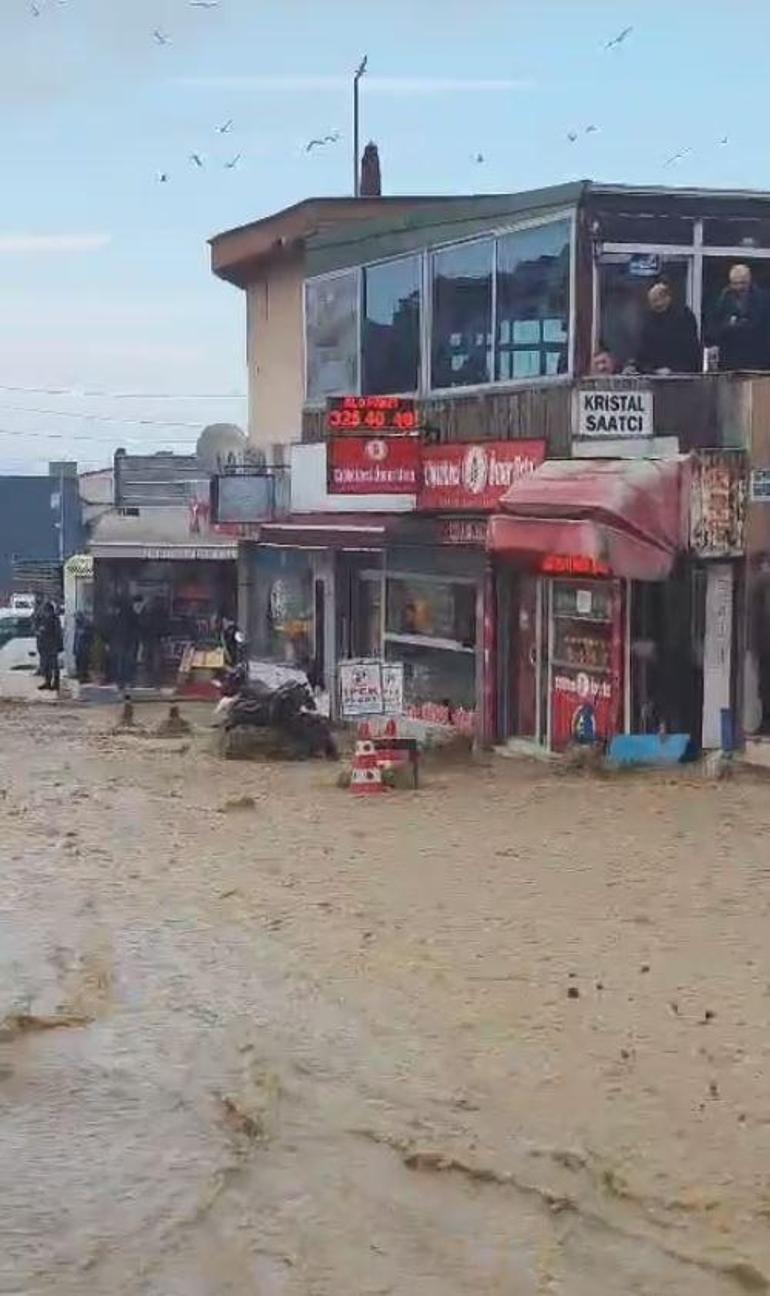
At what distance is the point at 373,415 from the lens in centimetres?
2225

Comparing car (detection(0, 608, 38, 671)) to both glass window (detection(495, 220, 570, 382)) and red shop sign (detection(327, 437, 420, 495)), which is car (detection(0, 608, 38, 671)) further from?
glass window (detection(495, 220, 570, 382))

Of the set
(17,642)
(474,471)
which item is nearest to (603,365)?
(474,471)

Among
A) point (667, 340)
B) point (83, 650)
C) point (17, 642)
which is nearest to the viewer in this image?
point (667, 340)

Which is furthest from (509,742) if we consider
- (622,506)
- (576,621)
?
(622,506)

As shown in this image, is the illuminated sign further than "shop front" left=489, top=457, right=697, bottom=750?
Yes

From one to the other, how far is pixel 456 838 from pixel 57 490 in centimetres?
6636

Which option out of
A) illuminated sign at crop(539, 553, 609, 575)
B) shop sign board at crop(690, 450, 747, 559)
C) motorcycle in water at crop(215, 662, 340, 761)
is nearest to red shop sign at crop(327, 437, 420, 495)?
motorcycle in water at crop(215, 662, 340, 761)

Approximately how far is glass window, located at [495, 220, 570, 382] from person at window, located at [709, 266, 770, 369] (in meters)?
1.50

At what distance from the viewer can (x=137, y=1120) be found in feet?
27.8

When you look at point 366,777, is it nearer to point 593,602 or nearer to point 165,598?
point 593,602

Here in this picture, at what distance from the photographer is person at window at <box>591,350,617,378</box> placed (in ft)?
63.0

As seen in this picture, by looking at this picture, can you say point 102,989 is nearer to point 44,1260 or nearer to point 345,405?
point 44,1260

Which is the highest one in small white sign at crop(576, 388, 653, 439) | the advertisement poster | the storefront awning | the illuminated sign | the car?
small white sign at crop(576, 388, 653, 439)

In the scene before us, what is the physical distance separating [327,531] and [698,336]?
7.61 metres
